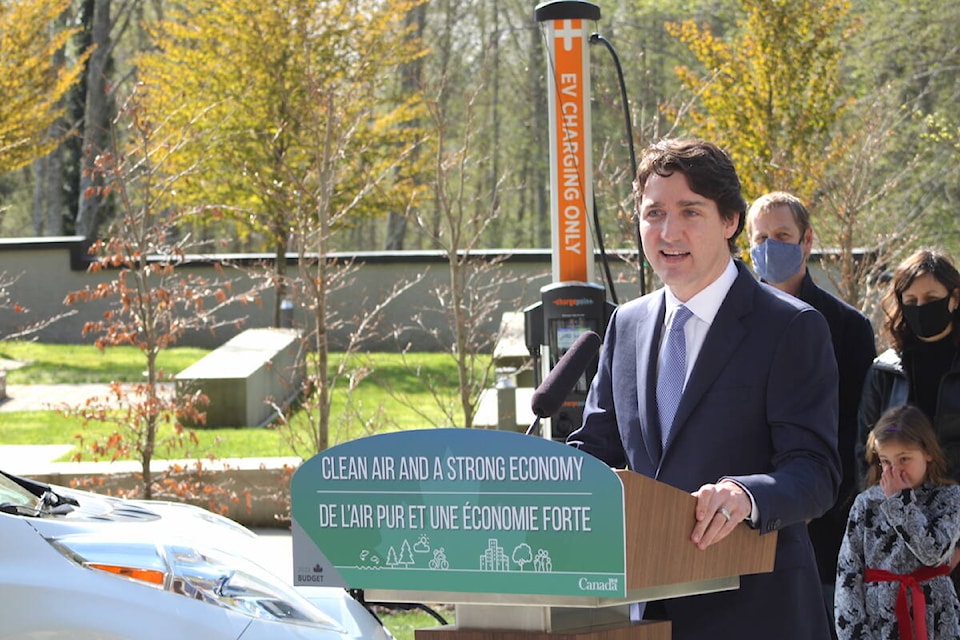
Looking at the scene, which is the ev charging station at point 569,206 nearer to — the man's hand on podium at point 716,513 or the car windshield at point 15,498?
the car windshield at point 15,498

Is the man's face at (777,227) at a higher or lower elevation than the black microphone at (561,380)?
higher

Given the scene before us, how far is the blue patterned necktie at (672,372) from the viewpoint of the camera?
8.53 ft

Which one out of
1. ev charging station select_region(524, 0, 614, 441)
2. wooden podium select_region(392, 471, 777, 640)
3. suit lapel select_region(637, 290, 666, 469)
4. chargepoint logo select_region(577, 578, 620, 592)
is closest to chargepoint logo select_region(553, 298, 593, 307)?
ev charging station select_region(524, 0, 614, 441)

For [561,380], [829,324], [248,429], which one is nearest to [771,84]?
[248,429]

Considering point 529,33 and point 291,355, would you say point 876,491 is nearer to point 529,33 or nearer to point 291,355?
point 291,355

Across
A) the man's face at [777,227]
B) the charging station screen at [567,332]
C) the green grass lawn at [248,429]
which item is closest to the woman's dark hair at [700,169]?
the man's face at [777,227]

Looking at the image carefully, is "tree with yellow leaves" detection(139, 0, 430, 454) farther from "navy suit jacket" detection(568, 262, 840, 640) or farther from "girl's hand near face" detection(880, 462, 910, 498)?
"navy suit jacket" detection(568, 262, 840, 640)

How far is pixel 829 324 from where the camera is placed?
4695mm

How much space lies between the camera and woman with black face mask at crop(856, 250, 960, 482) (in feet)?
15.9

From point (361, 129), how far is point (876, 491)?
1658cm

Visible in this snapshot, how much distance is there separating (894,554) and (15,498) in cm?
310

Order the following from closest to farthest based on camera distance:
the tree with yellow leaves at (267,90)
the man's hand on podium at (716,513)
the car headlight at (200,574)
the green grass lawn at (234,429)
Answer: the man's hand on podium at (716,513)
the car headlight at (200,574)
the green grass lawn at (234,429)
the tree with yellow leaves at (267,90)

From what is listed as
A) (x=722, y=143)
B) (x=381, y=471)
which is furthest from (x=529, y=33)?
(x=381, y=471)

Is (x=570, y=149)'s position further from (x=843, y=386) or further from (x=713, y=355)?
(x=713, y=355)
